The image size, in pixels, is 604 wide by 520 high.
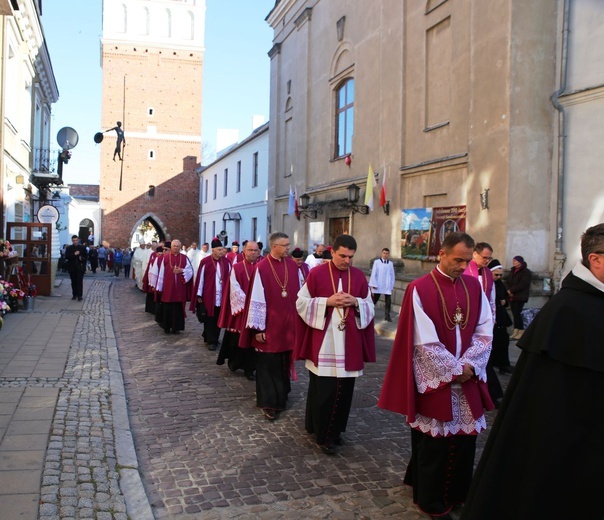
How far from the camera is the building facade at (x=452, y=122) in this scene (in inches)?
424

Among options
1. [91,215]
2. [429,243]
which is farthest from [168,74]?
[429,243]

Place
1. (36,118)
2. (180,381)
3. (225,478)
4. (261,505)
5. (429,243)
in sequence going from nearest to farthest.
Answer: (261,505)
(225,478)
(180,381)
(429,243)
(36,118)

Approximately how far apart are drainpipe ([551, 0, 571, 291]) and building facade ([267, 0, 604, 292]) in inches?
1.1

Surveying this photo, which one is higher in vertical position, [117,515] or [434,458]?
[434,458]

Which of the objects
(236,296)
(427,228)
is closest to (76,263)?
(427,228)

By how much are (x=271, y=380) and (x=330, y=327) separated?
1330 millimetres

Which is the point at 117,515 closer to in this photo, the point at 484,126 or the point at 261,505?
the point at 261,505

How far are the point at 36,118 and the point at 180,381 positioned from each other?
17778mm

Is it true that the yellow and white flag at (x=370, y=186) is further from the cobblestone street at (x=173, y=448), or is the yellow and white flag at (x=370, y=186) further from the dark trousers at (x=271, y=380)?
the dark trousers at (x=271, y=380)

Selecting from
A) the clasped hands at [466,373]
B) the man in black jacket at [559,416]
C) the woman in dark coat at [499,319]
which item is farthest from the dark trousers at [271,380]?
the man in black jacket at [559,416]

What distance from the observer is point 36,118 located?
21.9 metres

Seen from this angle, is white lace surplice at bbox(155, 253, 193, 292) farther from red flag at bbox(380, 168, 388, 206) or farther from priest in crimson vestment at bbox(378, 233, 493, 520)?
priest in crimson vestment at bbox(378, 233, 493, 520)

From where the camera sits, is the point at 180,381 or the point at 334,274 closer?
the point at 334,274

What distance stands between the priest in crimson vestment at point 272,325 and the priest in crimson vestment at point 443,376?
2175 mm
